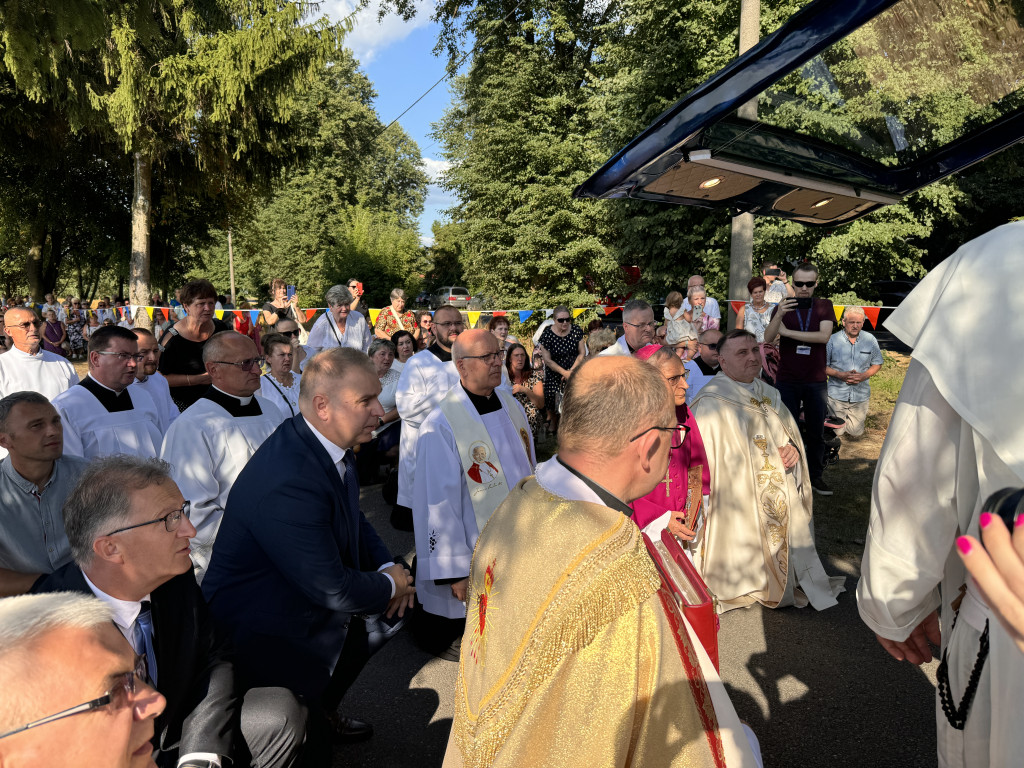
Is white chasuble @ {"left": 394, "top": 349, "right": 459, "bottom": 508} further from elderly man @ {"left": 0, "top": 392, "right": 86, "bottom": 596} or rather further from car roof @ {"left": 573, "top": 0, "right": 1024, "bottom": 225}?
elderly man @ {"left": 0, "top": 392, "right": 86, "bottom": 596}

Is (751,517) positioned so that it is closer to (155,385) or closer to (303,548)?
(303,548)

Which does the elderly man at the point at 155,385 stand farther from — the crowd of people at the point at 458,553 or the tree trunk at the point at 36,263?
the tree trunk at the point at 36,263

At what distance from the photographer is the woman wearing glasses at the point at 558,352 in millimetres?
9656

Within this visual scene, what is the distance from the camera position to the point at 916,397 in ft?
6.91

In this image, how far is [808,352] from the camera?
6945 millimetres

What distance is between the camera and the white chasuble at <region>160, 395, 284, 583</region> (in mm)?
3949

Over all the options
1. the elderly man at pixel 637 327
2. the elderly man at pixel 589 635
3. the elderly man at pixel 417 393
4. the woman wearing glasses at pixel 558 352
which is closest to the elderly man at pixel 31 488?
the elderly man at pixel 417 393

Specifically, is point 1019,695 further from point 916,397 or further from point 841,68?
point 841,68

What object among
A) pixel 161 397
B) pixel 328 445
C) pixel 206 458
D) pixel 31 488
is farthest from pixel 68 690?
pixel 161 397

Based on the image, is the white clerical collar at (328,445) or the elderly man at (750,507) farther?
the elderly man at (750,507)

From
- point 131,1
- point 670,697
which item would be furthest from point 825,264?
point 670,697

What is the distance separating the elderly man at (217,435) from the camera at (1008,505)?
360 cm

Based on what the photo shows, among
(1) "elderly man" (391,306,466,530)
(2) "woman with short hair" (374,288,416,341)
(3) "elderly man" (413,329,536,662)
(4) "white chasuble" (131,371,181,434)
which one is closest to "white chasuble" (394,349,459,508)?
(1) "elderly man" (391,306,466,530)

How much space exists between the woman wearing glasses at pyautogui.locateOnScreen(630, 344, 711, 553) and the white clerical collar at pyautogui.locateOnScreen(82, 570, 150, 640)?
2.62 metres
